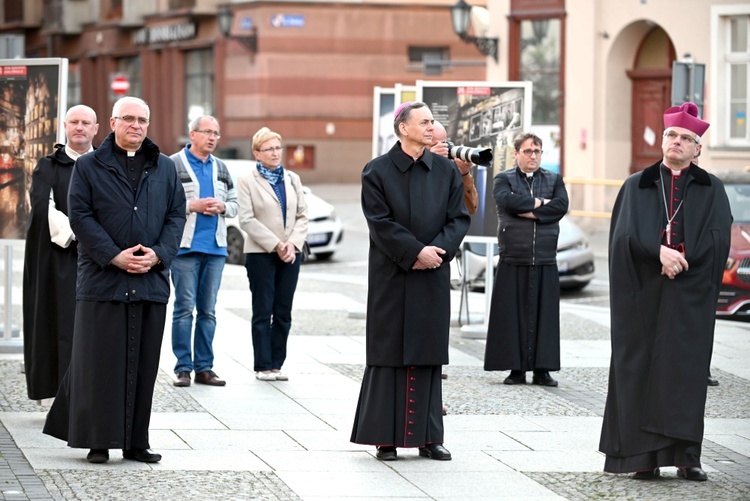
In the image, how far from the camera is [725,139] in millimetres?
25859

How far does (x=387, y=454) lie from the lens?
8.41 meters

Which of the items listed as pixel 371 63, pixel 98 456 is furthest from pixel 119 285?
pixel 371 63

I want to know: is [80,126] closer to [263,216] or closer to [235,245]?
[263,216]

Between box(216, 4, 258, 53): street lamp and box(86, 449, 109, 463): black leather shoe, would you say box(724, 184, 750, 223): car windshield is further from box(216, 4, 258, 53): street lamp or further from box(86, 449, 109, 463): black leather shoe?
box(216, 4, 258, 53): street lamp

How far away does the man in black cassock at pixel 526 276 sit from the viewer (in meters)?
11.4

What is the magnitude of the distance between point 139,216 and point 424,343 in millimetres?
1684

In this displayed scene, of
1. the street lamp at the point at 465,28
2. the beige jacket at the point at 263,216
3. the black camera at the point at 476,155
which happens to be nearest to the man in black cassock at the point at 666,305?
the black camera at the point at 476,155

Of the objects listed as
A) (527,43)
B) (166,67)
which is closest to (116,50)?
(166,67)

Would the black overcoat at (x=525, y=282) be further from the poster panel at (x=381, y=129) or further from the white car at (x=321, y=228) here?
the white car at (x=321, y=228)

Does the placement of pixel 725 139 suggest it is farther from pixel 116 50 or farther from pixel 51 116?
pixel 116 50

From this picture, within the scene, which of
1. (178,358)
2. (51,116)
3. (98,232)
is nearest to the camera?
(98,232)

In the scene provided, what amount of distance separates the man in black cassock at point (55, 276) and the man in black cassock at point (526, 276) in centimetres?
342

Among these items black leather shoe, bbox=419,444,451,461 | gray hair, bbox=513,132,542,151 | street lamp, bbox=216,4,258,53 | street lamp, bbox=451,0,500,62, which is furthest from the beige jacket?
street lamp, bbox=216,4,258,53

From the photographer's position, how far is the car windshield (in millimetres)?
16797
